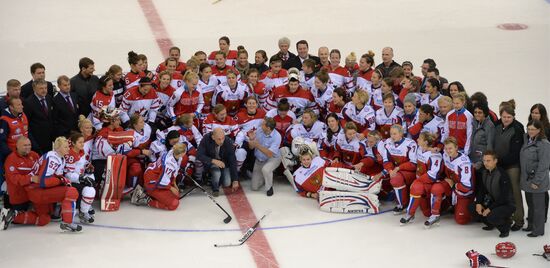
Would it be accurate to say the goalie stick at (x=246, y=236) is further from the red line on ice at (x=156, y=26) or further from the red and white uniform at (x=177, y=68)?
the red line on ice at (x=156, y=26)

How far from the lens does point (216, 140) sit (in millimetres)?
10211

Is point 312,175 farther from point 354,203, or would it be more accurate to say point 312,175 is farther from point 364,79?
point 364,79

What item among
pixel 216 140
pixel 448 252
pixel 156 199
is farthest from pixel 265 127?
pixel 448 252

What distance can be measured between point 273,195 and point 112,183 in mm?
1615

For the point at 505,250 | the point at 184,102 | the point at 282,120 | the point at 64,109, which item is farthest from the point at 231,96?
the point at 505,250

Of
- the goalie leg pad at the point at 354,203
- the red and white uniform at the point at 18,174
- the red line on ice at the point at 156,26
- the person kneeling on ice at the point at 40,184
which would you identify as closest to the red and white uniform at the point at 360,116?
the goalie leg pad at the point at 354,203

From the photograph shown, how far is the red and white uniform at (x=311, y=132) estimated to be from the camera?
10.6 m

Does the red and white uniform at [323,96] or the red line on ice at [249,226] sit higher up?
the red and white uniform at [323,96]

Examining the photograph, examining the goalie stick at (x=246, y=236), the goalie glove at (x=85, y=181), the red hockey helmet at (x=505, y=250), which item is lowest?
the red hockey helmet at (x=505, y=250)

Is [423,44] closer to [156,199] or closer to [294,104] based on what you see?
[294,104]

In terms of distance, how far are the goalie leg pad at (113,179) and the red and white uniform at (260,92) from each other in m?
1.82

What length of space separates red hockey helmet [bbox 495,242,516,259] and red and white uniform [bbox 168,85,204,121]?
3.59 meters

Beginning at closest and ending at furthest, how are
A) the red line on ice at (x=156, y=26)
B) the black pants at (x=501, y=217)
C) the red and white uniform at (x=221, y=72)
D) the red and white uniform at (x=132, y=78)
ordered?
the black pants at (x=501, y=217)
the red and white uniform at (x=132, y=78)
the red and white uniform at (x=221, y=72)
the red line on ice at (x=156, y=26)

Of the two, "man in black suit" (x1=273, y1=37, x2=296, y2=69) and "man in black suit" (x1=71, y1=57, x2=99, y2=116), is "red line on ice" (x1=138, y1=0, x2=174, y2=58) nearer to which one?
"man in black suit" (x1=273, y1=37, x2=296, y2=69)
